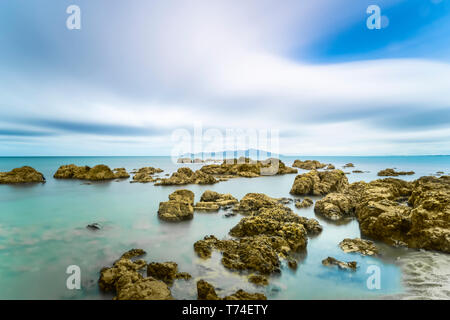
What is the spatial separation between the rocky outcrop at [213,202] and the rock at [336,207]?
653 cm

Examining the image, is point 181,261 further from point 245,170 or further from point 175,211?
point 245,170

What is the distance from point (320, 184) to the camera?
2144 cm

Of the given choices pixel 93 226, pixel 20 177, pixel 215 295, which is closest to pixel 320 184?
pixel 215 295

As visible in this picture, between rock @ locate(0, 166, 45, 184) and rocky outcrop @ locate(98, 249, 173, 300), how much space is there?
38203 millimetres

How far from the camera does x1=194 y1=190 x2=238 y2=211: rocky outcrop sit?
15.4 metres

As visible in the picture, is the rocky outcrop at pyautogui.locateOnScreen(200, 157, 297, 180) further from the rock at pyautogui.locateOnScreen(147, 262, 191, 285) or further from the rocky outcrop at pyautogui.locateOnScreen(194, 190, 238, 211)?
the rock at pyautogui.locateOnScreen(147, 262, 191, 285)

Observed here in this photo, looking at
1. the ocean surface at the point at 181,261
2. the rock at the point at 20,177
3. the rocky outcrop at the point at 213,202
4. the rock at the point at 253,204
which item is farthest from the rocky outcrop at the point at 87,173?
the rock at the point at 253,204

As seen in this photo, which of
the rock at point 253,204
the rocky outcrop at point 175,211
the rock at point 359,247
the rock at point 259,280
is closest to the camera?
the rock at point 259,280

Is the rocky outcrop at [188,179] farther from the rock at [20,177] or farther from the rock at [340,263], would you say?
the rock at [340,263]

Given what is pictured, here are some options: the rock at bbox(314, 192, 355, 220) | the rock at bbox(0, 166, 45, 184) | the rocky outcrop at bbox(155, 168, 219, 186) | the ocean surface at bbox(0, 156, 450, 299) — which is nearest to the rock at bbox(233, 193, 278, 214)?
the ocean surface at bbox(0, 156, 450, 299)

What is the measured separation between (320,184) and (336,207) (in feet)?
27.4

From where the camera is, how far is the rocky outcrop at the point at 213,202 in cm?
1543
